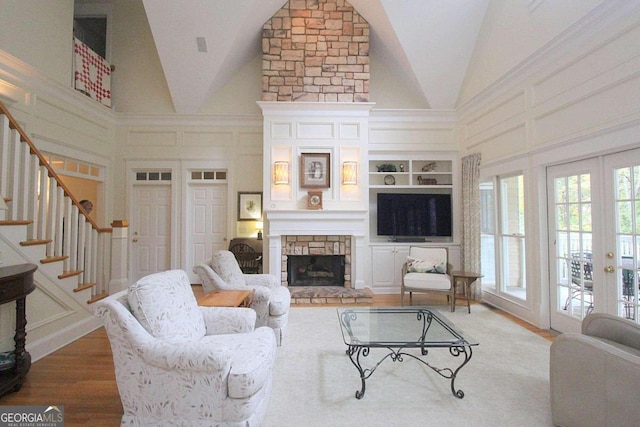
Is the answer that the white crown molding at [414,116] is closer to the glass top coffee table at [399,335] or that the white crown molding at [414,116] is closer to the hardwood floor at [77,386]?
the glass top coffee table at [399,335]

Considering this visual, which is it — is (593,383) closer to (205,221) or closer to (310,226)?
(310,226)

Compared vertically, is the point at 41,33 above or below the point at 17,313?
above

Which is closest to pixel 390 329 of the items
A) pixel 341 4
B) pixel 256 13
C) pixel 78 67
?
pixel 256 13

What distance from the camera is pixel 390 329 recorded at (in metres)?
2.69

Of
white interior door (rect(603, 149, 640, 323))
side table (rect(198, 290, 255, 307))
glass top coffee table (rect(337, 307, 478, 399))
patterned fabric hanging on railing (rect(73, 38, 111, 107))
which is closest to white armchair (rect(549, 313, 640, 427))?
glass top coffee table (rect(337, 307, 478, 399))

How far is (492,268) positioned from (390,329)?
9.98ft

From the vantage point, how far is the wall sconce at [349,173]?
5.20 metres

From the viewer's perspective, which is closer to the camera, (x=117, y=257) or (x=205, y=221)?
(x=117, y=257)

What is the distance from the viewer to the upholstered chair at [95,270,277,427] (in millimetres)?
1663

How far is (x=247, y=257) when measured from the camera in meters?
5.50

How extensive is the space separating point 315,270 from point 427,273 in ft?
6.26

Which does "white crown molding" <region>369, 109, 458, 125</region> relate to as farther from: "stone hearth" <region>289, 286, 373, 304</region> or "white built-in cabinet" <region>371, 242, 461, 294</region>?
"stone hearth" <region>289, 286, 373, 304</region>

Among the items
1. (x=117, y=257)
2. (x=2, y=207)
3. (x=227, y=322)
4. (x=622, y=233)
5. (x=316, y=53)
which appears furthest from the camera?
(x=316, y=53)

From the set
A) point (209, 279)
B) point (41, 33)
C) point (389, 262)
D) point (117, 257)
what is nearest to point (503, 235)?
point (389, 262)
